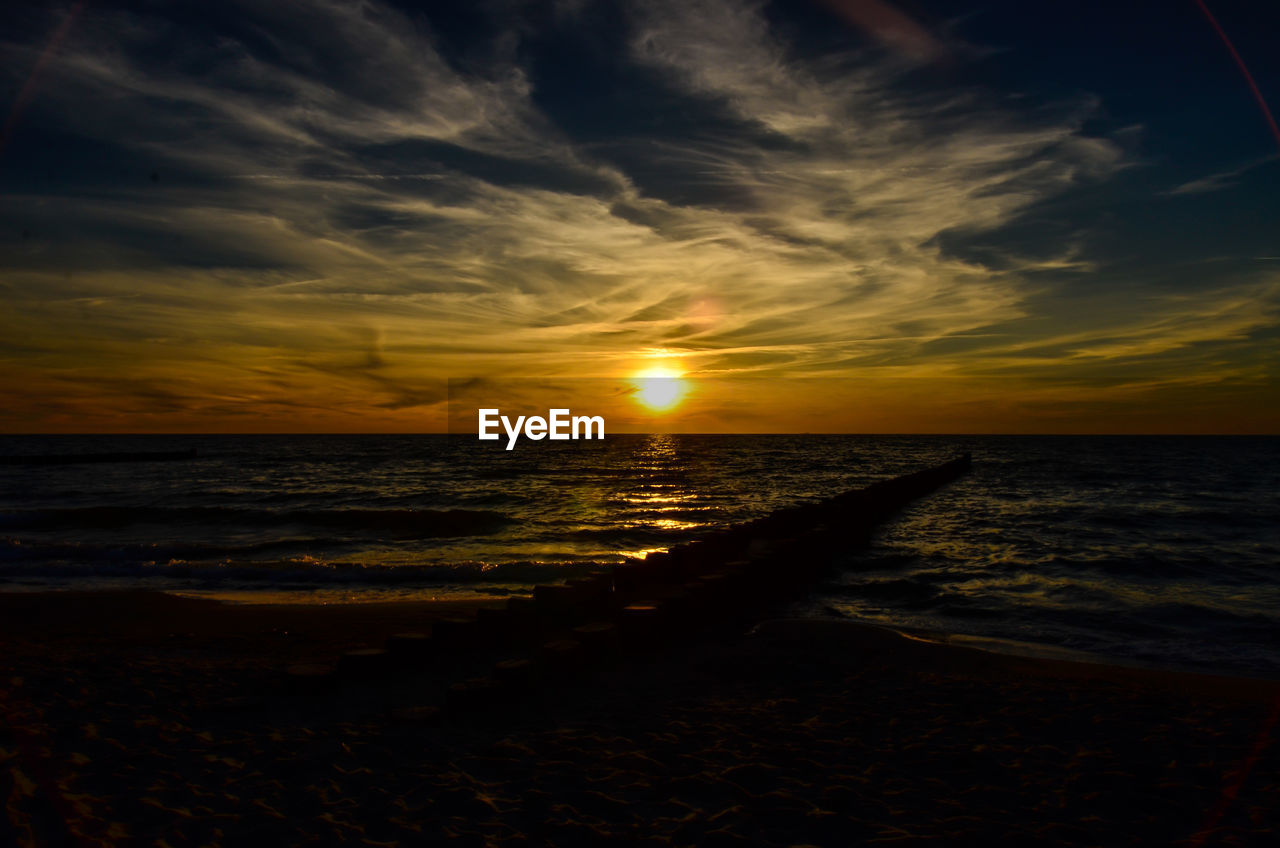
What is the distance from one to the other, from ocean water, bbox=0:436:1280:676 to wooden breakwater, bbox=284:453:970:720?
105 cm

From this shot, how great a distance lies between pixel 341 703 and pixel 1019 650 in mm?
8174

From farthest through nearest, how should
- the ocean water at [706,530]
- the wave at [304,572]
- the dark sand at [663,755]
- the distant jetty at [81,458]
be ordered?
the distant jetty at [81,458] < the wave at [304,572] < the ocean water at [706,530] < the dark sand at [663,755]

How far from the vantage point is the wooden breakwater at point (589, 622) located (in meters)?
6.89

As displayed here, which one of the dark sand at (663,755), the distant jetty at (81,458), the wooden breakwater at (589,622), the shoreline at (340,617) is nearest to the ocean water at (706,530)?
the shoreline at (340,617)

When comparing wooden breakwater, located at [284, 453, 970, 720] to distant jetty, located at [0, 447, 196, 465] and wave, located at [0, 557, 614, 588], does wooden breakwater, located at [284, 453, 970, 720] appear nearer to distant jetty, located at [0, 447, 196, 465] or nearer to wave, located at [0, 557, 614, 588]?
wave, located at [0, 557, 614, 588]

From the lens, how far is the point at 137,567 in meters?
15.6

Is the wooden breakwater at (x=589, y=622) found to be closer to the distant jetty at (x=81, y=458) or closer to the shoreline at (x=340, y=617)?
the shoreline at (x=340, y=617)

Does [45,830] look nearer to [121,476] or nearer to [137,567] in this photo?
[137,567]

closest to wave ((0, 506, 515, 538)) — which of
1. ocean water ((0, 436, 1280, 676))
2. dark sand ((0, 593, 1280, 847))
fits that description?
ocean water ((0, 436, 1280, 676))

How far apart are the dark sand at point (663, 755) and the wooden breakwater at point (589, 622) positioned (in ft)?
0.75

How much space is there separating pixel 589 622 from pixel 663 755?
3.41 m

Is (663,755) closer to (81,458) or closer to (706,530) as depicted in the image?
(706,530)

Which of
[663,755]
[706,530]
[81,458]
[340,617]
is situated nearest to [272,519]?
[706,530]

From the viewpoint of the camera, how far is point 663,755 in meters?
5.51
